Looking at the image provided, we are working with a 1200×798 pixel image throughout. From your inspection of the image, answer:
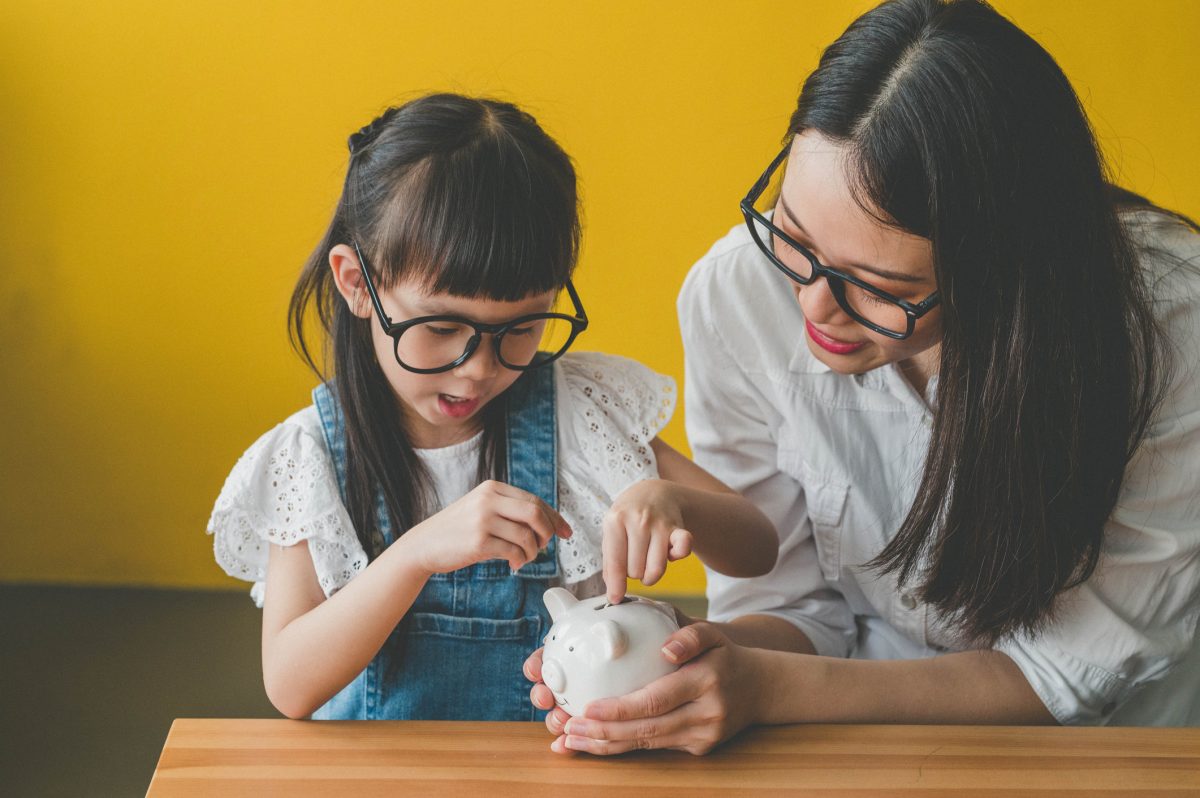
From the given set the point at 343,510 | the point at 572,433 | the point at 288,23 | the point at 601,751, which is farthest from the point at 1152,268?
the point at 288,23

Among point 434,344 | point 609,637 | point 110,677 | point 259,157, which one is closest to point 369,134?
point 434,344

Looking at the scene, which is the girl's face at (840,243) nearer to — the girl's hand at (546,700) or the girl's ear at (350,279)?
the girl's hand at (546,700)

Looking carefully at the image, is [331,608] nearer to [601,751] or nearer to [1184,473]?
[601,751]

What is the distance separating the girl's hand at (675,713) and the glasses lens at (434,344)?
0.32 m

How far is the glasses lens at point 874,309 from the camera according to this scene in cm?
103

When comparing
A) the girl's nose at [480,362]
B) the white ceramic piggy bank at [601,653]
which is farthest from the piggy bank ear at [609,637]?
the girl's nose at [480,362]

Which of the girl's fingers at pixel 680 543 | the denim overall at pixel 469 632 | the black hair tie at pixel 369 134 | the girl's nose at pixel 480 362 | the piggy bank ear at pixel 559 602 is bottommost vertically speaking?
the denim overall at pixel 469 632

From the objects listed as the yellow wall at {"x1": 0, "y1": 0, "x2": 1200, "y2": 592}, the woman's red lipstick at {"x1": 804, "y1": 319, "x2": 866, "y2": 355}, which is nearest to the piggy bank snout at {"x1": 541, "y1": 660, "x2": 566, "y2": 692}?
the woman's red lipstick at {"x1": 804, "y1": 319, "x2": 866, "y2": 355}

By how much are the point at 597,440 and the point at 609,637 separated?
41 cm

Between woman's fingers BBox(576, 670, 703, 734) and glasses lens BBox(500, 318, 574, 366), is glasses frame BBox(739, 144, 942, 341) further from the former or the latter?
woman's fingers BBox(576, 670, 703, 734)

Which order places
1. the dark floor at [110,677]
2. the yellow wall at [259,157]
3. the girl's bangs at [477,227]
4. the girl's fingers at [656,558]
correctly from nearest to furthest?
1. the girl's fingers at [656,558]
2. the girl's bangs at [477,227]
3. the dark floor at [110,677]
4. the yellow wall at [259,157]

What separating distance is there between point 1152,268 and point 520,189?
2.15ft

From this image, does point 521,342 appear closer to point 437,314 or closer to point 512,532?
point 437,314

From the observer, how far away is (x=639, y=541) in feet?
3.26
